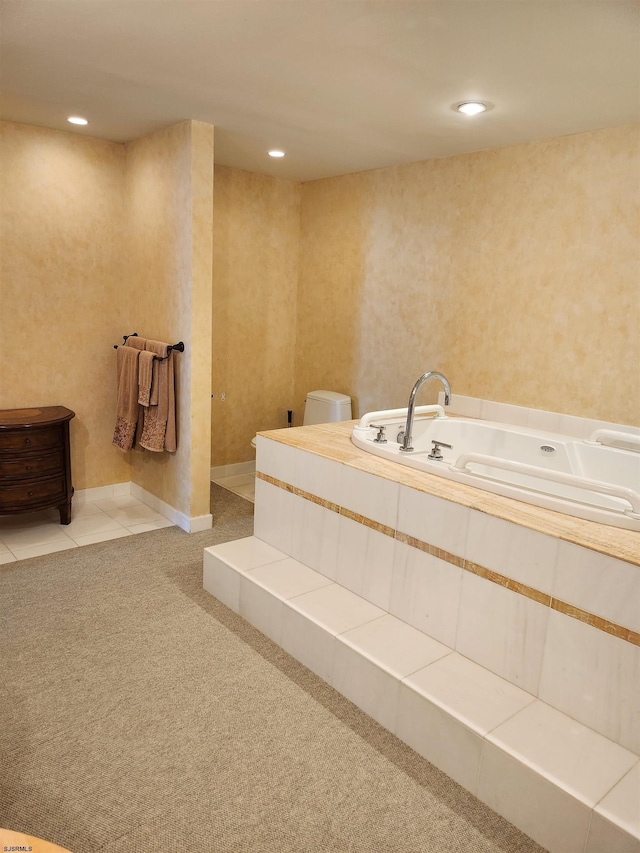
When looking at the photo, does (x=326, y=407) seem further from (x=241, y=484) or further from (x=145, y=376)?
A: (x=145, y=376)

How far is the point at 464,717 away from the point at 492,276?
2.25m

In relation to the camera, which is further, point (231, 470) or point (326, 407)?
point (231, 470)

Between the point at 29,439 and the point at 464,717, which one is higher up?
the point at 29,439

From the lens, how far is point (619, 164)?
8.72 feet

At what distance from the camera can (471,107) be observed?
98.9 inches

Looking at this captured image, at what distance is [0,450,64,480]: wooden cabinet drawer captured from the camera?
321 cm

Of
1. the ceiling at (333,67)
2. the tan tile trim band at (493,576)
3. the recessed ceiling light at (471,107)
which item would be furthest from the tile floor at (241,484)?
the recessed ceiling light at (471,107)

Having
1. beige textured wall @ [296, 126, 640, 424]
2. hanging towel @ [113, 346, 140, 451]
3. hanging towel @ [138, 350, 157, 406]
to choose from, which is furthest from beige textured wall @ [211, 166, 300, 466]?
hanging towel @ [138, 350, 157, 406]

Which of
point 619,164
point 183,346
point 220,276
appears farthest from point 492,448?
point 220,276

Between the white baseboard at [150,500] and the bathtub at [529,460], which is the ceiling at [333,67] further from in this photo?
the white baseboard at [150,500]

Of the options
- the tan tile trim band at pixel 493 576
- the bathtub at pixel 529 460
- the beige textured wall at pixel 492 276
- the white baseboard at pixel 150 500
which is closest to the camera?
the tan tile trim band at pixel 493 576

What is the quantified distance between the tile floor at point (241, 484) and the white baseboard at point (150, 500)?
594 mm

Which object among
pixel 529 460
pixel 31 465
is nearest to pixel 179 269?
pixel 31 465

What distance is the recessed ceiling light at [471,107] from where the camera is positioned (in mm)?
2477
